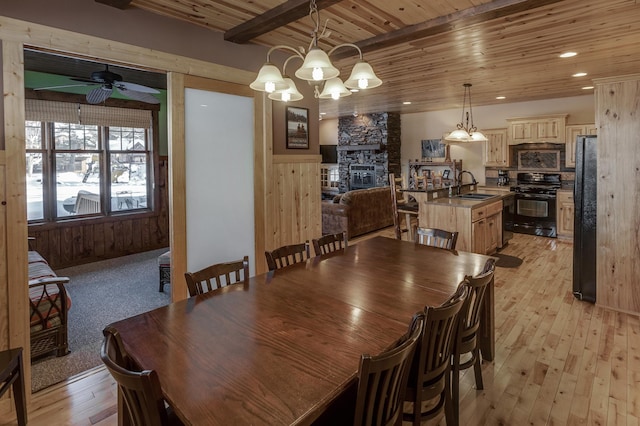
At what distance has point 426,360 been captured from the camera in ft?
5.46

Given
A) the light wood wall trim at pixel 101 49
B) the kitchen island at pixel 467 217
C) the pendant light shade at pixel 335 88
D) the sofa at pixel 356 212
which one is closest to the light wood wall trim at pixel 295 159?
the light wood wall trim at pixel 101 49

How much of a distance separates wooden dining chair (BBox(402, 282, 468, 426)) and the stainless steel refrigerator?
9.24ft

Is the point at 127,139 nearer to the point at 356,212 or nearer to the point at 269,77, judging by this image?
the point at 356,212

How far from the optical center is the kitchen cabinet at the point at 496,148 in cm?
736

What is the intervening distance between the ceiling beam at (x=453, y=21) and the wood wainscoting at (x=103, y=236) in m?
4.76

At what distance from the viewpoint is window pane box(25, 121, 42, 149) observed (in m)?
5.20

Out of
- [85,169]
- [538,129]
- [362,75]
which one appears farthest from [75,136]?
[538,129]

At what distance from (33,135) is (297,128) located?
4.09 m

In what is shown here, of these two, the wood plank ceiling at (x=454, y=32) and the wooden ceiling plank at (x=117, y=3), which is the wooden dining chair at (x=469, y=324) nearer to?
the wood plank ceiling at (x=454, y=32)

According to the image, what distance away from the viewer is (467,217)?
4859mm

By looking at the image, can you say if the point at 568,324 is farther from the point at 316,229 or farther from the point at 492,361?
the point at 316,229

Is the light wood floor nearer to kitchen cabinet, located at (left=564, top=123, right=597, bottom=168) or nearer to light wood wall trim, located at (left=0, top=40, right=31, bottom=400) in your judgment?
light wood wall trim, located at (left=0, top=40, right=31, bottom=400)

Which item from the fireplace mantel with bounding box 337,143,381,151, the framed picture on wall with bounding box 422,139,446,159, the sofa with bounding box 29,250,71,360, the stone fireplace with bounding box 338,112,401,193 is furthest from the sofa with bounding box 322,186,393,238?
the sofa with bounding box 29,250,71,360

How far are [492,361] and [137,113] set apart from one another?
6.20 metres
